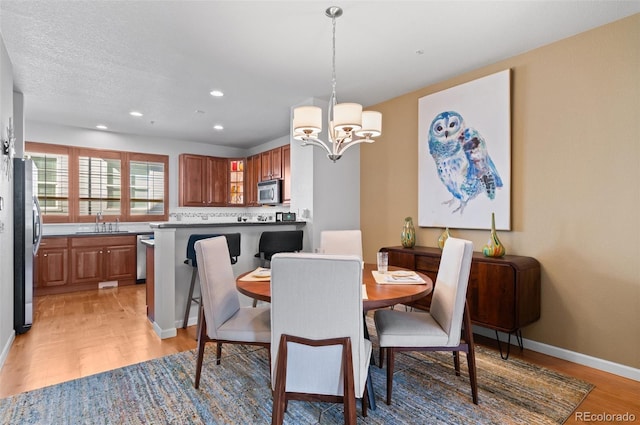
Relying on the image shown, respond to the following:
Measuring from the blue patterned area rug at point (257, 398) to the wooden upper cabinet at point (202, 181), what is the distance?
399cm

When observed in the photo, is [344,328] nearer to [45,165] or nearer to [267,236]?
[267,236]

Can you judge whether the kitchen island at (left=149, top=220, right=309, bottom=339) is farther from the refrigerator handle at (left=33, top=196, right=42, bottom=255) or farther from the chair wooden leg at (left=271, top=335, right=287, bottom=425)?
the chair wooden leg at (left=271, top=335, right=287, bottom=425)

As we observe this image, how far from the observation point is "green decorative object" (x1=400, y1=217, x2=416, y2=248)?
11.5 feet

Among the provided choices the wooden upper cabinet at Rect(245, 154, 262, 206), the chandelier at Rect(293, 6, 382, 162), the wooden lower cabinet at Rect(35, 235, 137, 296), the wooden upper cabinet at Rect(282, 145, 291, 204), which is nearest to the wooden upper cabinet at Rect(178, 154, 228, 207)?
the wooden upper cabinet at Rect(245, 154, 262, 206)

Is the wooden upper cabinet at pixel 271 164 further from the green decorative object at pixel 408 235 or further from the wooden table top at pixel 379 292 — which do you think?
the wooden table top at pixel 379 292

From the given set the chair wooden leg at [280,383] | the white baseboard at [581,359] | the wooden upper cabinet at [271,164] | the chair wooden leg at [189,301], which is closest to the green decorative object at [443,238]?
the white baseboard at [581,359]

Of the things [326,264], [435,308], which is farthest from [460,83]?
[326,264]

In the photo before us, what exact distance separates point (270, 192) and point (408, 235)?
2801 mm

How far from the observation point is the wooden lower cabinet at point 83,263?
4664mm

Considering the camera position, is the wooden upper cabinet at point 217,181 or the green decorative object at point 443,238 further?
the wooden upper cabinet at point 217,181

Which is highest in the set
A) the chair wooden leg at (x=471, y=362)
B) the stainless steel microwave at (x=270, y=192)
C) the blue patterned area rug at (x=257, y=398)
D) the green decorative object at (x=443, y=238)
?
the stainless steel microwave at (x=270, y=192)

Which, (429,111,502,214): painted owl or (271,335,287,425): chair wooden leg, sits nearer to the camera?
(271,335,287,425): chair wooden leg

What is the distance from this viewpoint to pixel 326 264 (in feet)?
4.81

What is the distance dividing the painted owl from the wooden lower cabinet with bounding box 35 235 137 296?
4.66 metres
